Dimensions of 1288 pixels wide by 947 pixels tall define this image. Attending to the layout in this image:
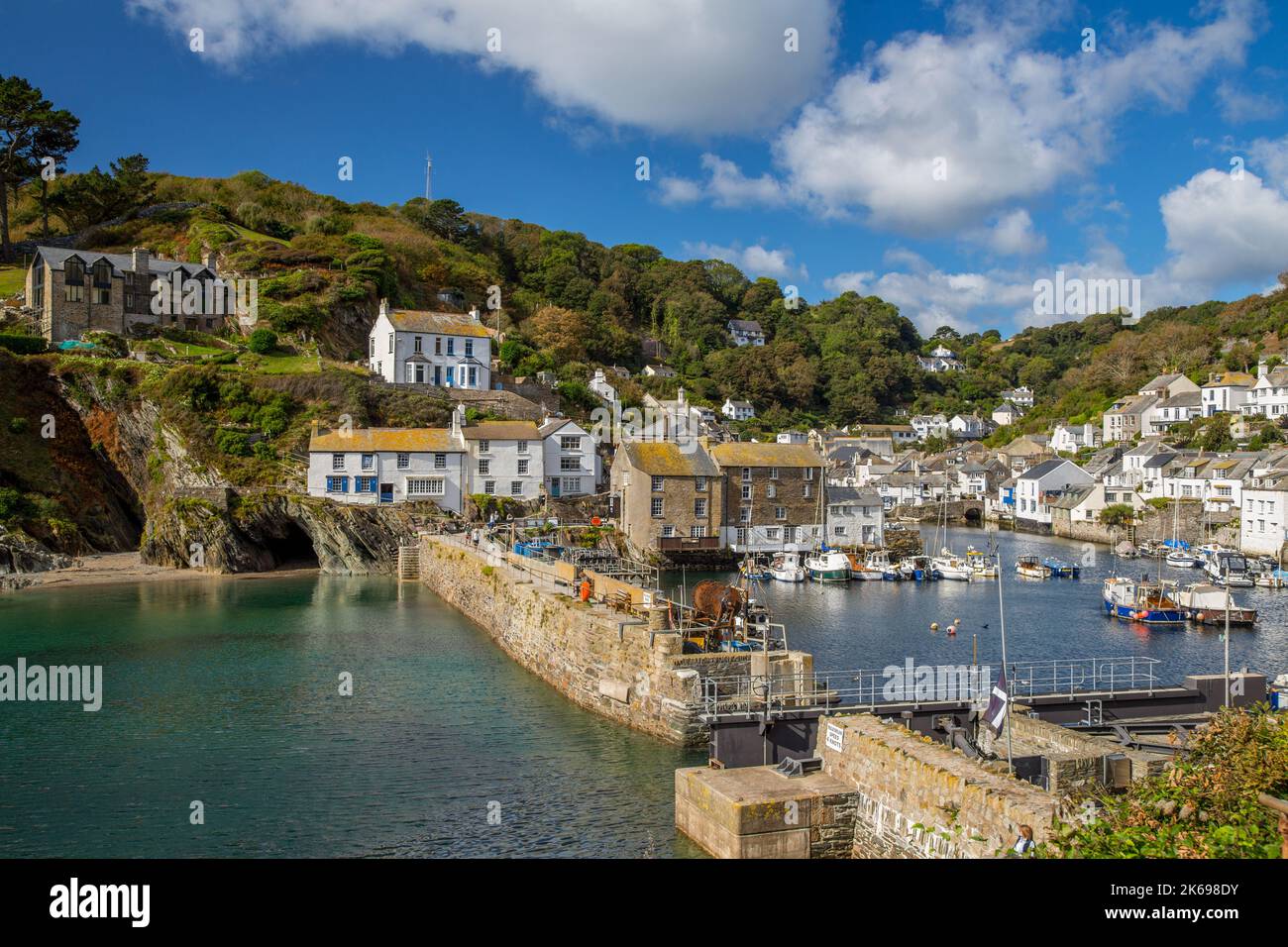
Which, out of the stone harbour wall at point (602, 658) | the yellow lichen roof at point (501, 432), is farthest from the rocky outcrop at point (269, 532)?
the stone harbour wall at point (602, 658)

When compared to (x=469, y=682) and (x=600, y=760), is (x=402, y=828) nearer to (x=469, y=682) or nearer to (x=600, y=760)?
(x=600, y=760)

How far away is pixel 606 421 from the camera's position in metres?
81.1

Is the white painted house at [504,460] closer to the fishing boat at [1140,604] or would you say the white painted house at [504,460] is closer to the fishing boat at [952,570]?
the fishing boat at [952,570]

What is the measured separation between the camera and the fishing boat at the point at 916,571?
183ft

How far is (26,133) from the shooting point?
82.8m

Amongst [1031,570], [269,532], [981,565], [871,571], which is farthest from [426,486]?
[1031,570]

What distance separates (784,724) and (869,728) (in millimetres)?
3507

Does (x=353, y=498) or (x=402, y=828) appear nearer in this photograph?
(x=402, y=828)

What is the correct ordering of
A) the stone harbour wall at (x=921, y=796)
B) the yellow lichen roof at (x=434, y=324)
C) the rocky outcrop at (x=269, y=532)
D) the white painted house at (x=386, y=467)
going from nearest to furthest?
the stone harbour wall at (x=921, y=796) < the rocky outcrop at (x=269, y=532) < the white painted house at (x=386, y=467) < the yellow lichen roof at (x=434, y=324)

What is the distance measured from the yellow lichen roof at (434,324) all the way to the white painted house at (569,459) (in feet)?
44.5

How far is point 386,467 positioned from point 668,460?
17819 millimetres

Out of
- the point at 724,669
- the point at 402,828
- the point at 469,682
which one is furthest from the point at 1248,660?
the point at 402,828

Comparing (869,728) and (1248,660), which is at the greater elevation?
(869,728)

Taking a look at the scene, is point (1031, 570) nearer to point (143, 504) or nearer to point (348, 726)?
point (348, 726)
